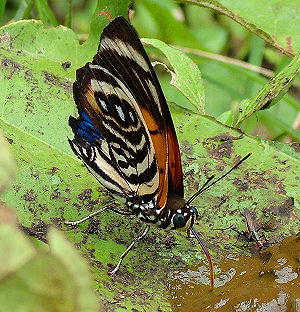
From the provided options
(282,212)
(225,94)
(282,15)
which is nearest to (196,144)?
(282,212)

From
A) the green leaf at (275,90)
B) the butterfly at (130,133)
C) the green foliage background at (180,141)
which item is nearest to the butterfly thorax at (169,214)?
the butterfly at (130,133)

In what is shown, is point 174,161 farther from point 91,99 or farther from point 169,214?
point 91,99

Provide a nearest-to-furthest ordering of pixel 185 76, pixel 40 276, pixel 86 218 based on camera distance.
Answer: pixel 40 276 → pixel 86 218 → pixel 185 76

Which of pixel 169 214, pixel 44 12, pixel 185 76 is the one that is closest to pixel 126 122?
pixel 169 214

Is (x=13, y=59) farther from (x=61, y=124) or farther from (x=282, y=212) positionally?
(x=282, y=212)

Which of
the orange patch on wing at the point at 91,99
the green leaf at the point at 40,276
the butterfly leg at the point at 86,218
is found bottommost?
the butterfly leg at the point at 86,218

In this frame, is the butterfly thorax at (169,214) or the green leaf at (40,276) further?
the butterfly thorax at (169,214)

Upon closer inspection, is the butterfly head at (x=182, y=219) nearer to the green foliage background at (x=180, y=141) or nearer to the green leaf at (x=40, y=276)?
the green foliage background at (x=180, y=141)
